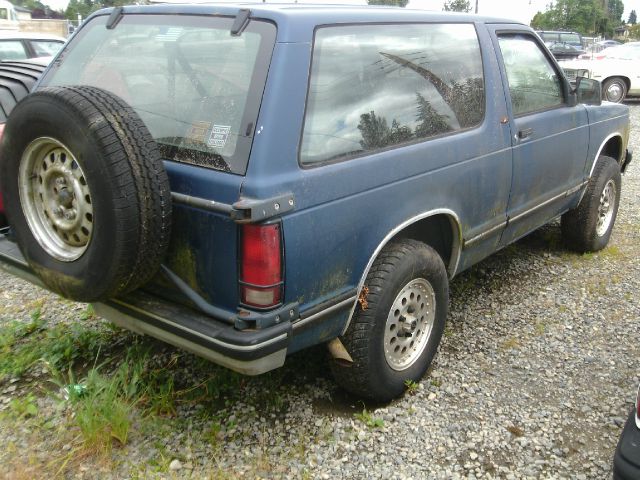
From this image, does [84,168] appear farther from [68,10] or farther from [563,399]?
[68,10]

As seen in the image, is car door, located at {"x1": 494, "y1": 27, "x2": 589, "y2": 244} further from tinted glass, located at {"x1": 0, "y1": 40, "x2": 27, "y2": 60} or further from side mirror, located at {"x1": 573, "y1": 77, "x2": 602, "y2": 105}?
tinted glass, located at {"x1": 0, "y1": 40, "x2": 27, "y2": 60}

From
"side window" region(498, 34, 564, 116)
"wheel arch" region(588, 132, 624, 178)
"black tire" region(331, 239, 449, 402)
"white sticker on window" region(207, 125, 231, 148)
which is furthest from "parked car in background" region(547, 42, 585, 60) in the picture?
"white sticker on window" region(207, 125, 231, 148)

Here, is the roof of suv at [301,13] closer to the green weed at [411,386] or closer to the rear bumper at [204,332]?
the rear bumper at [204,332]

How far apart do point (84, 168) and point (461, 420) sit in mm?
2040

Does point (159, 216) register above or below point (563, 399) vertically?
above

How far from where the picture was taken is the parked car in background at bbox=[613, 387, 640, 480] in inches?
79.6

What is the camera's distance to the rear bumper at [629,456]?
202 centimetres

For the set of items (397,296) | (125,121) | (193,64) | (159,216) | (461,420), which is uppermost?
(193,64)

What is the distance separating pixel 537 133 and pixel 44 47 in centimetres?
756

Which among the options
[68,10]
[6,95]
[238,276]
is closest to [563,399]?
[238,276]

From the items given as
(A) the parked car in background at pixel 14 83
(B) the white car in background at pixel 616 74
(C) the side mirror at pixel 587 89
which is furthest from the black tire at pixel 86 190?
(B) the white car in background at pixel 616 74

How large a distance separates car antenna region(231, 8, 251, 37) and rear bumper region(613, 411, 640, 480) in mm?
2087

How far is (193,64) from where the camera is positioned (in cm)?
265

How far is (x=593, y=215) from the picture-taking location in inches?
192
